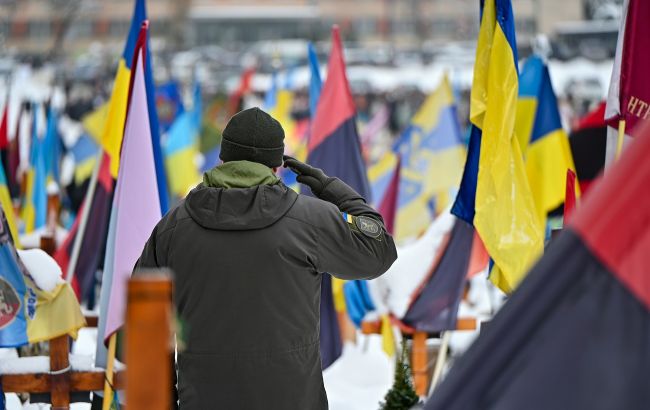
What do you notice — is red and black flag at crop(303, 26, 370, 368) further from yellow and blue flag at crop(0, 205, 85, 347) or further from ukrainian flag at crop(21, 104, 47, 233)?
ukrainian flag at crop(21, 104, 47, 233)

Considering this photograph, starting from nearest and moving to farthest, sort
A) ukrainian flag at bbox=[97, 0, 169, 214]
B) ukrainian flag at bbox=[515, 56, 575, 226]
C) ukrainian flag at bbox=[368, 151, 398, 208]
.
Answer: ukrainian flag at bbox=[97, 0, 169, 214], ukrainian flag at bbox=[515, 56, 575, 226], ukrainian flag at bbox=[368, 151, 398, 208]

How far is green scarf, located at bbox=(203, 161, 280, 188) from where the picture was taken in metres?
2.70

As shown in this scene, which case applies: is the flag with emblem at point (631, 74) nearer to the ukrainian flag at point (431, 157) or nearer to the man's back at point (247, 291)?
the man's back at point (247, 291)

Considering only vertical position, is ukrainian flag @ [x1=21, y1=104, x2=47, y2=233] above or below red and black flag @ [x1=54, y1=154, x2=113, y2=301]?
below

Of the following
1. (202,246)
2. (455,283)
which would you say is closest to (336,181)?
(202,246)

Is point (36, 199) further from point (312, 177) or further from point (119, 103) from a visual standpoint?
point (312, 177)

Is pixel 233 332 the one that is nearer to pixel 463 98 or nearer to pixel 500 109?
pixel 500 109

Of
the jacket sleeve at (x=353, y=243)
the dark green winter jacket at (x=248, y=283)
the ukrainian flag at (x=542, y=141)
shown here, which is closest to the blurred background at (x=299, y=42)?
the ukrainian flag at (x=542, y=141)

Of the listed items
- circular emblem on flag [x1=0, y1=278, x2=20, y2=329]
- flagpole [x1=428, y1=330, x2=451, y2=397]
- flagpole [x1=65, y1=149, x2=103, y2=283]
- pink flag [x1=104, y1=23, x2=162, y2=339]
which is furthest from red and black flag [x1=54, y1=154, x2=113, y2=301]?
flagpole [x1=428, y1=330, x2=451, y2=397]

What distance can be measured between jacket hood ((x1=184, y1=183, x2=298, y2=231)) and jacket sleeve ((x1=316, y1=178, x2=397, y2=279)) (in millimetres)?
127

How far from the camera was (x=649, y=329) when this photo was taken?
1593mm

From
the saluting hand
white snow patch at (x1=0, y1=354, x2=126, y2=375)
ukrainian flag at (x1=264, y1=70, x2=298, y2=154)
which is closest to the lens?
the saluting hand

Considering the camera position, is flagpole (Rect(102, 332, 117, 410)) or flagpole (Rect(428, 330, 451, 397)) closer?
flagpole (Rect(102, 332, 117, 410))

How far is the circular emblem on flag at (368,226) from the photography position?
279 cm
